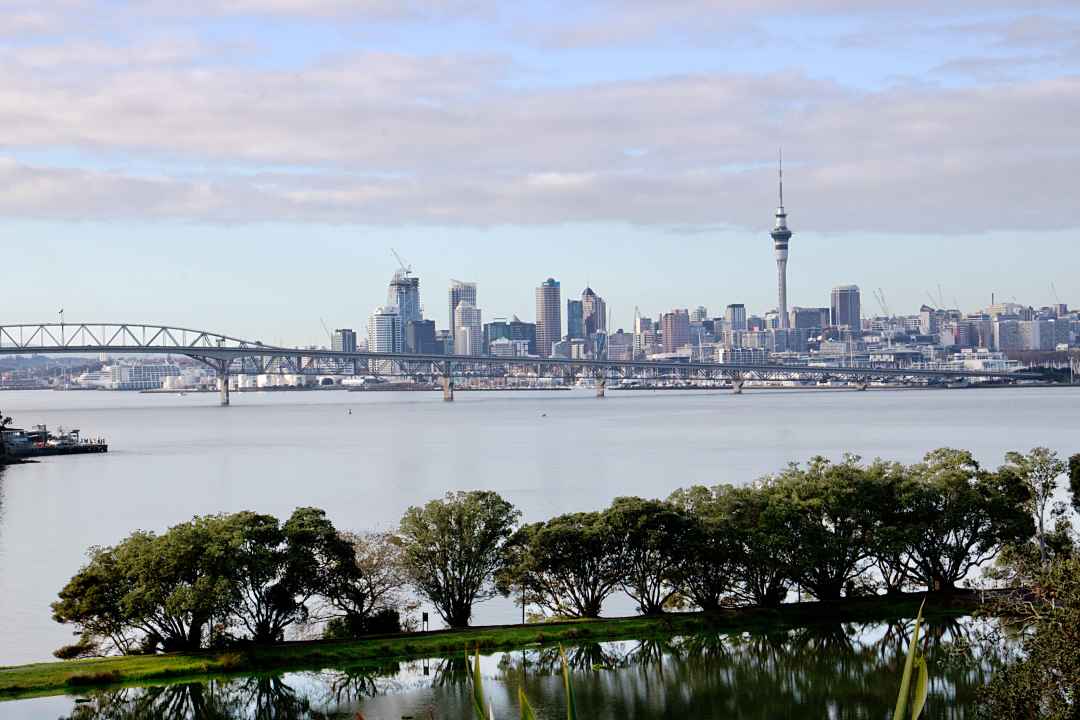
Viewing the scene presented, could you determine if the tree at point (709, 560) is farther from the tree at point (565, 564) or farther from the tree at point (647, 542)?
the tree at point (565, 564)

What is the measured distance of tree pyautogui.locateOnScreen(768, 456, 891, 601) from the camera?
26422 millimetres

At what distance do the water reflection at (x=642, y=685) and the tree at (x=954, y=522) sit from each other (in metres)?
2.78

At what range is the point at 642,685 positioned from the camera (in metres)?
22.0

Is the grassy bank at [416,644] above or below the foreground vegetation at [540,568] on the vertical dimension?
below

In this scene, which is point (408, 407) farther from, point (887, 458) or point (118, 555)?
point (118, 555)

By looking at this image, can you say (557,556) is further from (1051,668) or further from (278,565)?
(1051,668)

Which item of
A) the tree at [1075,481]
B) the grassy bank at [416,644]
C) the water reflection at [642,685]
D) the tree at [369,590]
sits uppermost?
the tree at [1075,481]

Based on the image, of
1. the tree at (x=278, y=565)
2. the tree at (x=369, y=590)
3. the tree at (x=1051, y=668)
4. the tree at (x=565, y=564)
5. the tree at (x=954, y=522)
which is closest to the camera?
the tree at (x=1051, y=668)

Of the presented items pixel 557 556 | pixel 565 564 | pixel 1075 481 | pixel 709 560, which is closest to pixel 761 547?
pixel 709 560

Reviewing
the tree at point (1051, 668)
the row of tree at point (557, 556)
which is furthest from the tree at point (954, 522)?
the tree at point (1051, 668)

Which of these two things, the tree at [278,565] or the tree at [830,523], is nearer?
the tree at [278,565]

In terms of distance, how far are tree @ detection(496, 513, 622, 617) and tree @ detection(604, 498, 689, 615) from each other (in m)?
0.20

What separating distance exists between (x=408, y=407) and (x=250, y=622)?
4181 inches

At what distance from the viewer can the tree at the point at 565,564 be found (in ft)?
84.2
